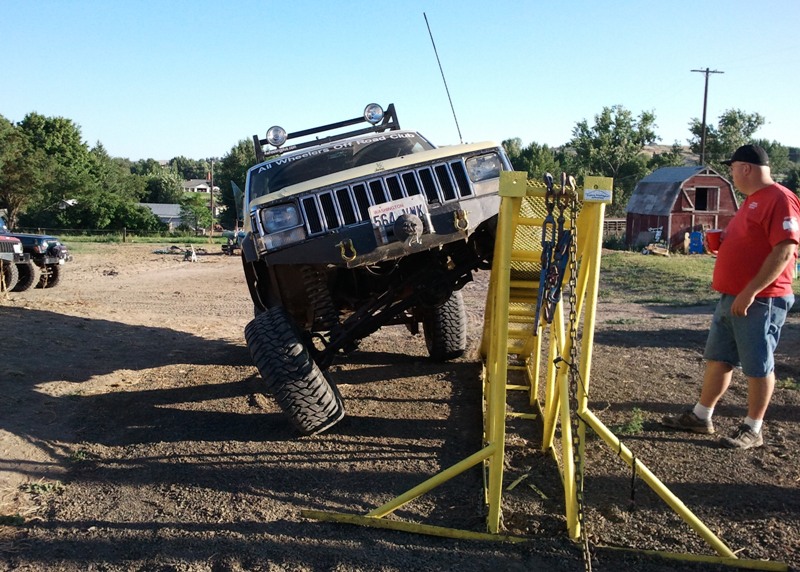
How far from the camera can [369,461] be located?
464 cm

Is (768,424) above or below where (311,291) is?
below

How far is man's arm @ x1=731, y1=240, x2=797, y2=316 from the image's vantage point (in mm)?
4262

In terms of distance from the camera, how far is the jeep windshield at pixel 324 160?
6.56m

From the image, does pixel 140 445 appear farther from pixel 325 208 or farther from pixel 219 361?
pixel 219 361

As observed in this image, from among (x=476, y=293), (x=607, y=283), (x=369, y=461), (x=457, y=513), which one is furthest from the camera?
(x=607, y=283)

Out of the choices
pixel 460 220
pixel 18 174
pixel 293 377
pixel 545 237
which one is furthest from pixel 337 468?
pixel 18 174

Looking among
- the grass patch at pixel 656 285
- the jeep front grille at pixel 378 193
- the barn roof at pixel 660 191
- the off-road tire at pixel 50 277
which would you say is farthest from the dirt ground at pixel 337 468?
the barn roof at pixel 660 191

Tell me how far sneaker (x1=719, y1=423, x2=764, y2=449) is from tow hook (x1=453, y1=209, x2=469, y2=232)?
2.20 metres

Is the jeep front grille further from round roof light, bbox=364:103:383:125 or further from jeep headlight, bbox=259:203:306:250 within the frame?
round roof light, bbox=364:103:383:125

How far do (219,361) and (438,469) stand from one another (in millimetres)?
4070

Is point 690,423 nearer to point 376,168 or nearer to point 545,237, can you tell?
point 545,237

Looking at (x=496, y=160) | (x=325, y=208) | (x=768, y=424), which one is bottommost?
(x=768, y=424)

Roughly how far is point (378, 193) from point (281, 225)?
28.4 inches

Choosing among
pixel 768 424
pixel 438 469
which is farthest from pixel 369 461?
pixel 768 424
